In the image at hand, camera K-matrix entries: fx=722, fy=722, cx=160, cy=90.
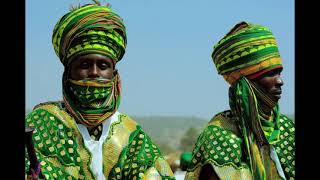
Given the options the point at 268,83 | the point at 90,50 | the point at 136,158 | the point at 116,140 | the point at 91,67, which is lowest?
the point at 136,158

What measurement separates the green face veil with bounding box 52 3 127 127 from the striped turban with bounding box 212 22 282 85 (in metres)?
1.03

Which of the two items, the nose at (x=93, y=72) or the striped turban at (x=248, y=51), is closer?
the nose at (x=93, y=72)

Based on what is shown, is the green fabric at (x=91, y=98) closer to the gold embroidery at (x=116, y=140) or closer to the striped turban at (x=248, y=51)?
the gold embroidery at (x=116, y=140)

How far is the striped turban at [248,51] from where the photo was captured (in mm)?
6621

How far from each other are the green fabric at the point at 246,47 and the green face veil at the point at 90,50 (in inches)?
40.2

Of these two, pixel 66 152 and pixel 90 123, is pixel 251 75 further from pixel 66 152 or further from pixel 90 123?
pixel 66 152

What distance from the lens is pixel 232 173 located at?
6480 mm

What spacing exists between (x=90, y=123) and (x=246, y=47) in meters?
1.60

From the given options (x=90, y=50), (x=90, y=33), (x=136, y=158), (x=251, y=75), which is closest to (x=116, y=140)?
(x=136, y=158)

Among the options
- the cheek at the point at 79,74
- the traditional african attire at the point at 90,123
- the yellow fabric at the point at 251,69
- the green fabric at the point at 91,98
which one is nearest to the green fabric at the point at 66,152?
the traditional african attire at the point at 90,123

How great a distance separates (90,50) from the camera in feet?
20.0
